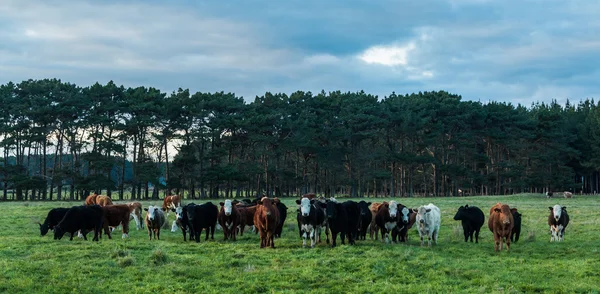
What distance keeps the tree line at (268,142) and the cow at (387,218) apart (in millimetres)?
43705

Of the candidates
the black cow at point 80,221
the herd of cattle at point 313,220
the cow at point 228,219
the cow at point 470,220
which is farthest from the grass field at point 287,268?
the cow at point 228,219

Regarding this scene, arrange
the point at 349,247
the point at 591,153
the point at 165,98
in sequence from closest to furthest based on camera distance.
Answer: the point at 349,247, the point at 165,98, the point at 591,153

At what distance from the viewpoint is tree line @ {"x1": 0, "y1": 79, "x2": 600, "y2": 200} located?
63.6m

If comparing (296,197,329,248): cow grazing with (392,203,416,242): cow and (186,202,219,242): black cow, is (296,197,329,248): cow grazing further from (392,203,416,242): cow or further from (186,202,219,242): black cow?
(186,202,219,242): black cow

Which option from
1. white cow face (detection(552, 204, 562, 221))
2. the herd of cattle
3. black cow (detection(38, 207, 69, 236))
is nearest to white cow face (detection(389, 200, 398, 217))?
the herd of cattle

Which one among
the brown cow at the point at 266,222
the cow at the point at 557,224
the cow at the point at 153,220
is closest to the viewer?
the brown cow at the point at 266,222

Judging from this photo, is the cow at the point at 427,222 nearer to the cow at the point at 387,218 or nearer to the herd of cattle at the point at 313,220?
the herd of cattle at the point at 313,220

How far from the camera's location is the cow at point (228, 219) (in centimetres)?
2261

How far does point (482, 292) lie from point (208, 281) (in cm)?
633

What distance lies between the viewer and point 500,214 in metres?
19.7

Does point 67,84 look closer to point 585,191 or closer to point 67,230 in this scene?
point 67,230

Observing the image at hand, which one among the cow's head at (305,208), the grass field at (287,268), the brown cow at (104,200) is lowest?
the grass field at (287,268)

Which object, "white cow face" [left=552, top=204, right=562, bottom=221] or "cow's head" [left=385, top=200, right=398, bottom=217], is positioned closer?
"cow's head" [left=385, top=200, right=398, bottom=217]

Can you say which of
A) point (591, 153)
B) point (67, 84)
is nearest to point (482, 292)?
point (67, 84)
